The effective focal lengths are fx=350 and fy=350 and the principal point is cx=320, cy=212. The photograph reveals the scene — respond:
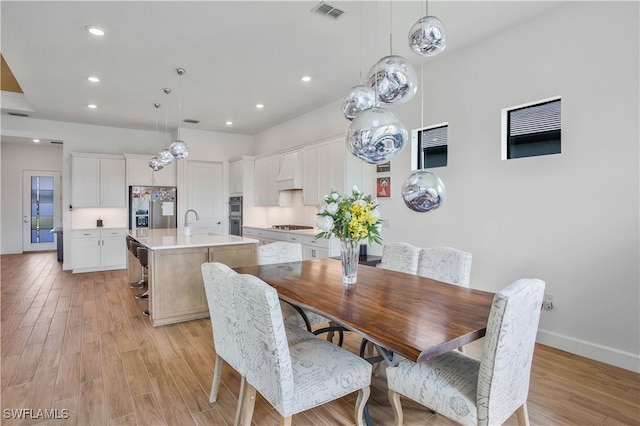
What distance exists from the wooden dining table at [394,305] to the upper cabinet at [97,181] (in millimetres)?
5688

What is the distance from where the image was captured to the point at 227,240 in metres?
4.29

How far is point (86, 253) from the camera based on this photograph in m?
6.73

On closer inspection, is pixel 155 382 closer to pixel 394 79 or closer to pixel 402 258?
pixel 402 258

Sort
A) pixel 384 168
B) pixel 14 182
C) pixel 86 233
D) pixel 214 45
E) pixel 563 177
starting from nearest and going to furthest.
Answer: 1. pixel 563 177
2. pixel 214 45
3. pixel 384 168
4. pixel 86 233
5. pixel 14 182

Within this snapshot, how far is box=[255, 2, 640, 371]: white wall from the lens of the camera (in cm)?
272

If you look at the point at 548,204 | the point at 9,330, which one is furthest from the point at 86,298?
the point at 548,204

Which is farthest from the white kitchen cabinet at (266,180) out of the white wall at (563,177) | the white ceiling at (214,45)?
the white wall at (563,177)

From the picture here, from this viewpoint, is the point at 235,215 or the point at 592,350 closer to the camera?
the point at 592,350

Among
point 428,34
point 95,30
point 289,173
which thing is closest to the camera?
point 428,34

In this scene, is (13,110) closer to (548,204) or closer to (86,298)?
(86,298)

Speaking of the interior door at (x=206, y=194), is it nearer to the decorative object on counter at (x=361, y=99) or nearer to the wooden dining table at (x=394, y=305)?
the wooden dining table at (x=394, y=305)

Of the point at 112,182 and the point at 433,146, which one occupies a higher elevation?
the point at 433,146

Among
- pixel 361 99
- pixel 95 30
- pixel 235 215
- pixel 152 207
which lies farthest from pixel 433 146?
pixel 152 207

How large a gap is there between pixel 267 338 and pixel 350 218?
3.21ft
